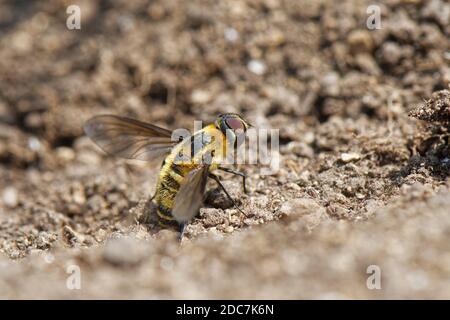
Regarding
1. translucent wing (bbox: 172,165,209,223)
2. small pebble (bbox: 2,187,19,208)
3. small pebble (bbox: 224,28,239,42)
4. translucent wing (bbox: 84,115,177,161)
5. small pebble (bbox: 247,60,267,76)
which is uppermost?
small pebble (bbox: 224,28,239,42)

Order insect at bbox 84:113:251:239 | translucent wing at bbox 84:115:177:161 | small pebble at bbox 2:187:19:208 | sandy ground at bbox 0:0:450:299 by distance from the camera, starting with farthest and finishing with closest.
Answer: small pebble at bbox 2:187:19:208 → translucent wing at bbox 84:115:177:161 → insect at bbox 84:113:251:239 → sandy ground at bbox 0:0:450:299

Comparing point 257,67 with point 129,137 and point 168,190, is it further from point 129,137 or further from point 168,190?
point 168,190

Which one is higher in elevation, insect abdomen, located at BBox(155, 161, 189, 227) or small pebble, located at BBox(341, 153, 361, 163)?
small pebble, located at BBox(341, 153, 361, 163)

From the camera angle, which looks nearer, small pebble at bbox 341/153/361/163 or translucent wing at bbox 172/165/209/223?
translucent wing at bbox 172/165/209/223

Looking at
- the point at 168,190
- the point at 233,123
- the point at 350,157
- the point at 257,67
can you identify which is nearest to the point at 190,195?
the point at 168,190

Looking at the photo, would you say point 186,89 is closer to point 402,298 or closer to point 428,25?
point 428,25

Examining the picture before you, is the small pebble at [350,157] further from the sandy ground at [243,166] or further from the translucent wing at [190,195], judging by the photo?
the translucent wing at [190,195]

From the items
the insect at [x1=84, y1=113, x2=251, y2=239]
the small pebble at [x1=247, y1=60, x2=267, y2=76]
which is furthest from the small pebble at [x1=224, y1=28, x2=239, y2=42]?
the insect at [x1=84, y1=113, x2=251, y2=239]

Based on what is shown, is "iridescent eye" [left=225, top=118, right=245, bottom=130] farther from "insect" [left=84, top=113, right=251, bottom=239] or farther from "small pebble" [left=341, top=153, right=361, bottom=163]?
"small pebble" [left=341, top=153, right=361, bottom=163]
